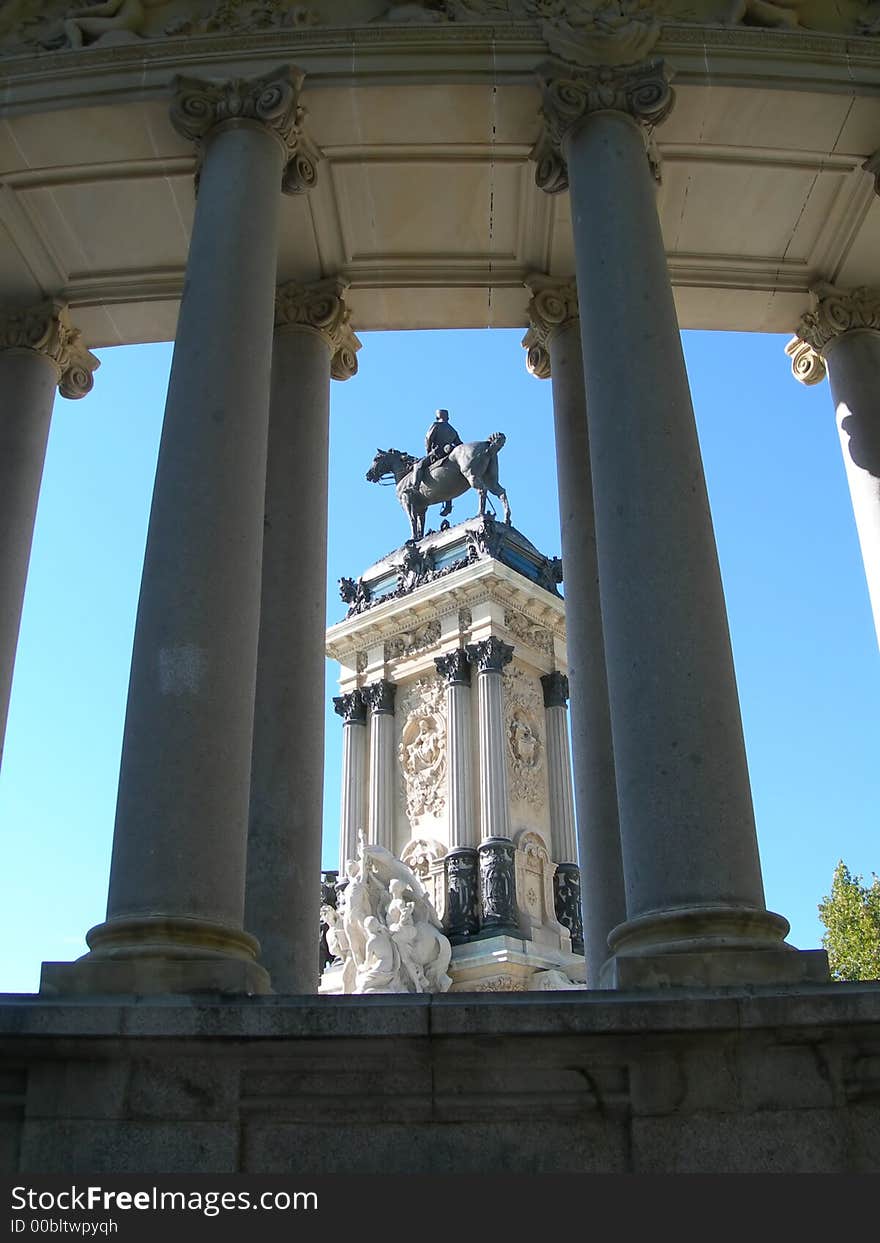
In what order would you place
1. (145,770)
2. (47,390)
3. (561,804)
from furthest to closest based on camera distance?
(561,804) → (47,390) → (145,770)

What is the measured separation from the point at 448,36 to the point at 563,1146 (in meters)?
20.0

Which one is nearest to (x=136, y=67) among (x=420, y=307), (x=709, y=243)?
(x=420, y=307)

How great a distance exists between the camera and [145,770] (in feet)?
51.3

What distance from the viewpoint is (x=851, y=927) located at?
84.9 meters

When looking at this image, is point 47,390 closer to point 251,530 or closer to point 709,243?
point 251,530

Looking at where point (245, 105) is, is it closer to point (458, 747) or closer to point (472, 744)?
point (458, 747)

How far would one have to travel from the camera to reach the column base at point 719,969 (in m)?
13.9

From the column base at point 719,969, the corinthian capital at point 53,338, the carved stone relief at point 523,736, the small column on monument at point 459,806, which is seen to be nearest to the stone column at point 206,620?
the column base at point 719,969

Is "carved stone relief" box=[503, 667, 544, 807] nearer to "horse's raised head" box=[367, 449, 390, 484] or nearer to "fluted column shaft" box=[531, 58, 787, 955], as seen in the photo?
"horse's raised head" box=[367, 449, 390, 484]

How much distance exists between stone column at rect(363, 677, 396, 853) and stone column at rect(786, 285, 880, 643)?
37.5 metres

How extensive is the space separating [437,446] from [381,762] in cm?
2227

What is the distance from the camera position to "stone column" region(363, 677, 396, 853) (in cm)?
6066

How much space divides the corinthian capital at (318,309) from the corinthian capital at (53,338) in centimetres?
523

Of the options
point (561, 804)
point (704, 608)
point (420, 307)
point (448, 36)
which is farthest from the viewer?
point (561, 804)
